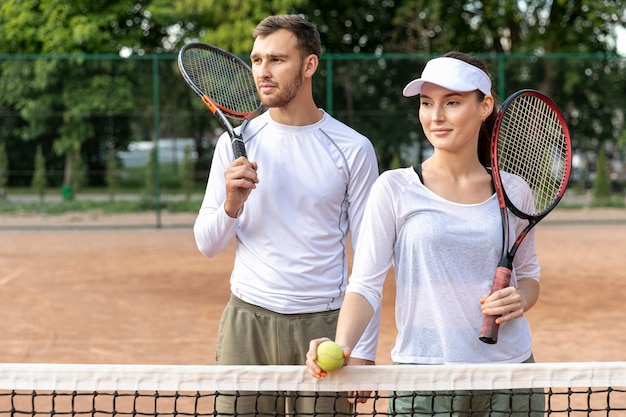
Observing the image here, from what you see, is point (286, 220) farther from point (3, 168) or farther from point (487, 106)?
point (3, 168)

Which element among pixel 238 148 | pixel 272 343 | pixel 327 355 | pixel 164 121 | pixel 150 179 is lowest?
pixel 150 179

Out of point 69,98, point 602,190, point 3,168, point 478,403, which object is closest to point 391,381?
point 478,403

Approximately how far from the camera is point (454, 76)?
2203 millimetres

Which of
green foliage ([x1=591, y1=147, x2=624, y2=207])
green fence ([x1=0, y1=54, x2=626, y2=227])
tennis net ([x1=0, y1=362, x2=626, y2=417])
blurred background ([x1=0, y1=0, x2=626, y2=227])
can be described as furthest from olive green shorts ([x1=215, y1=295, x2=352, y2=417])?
green foliage ([x1=591, y1=147, x2=624, y2=207])

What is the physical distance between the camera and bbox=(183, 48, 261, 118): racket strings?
3371 millimetres

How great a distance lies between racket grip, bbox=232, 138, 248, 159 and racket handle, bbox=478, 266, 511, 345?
2.92 ft

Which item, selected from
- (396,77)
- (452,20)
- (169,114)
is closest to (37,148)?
(169,114)

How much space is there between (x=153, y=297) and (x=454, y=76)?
6.50 metres

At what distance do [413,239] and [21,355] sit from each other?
4.44 metres

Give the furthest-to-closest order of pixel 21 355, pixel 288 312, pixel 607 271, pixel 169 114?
pixel 169 114, pixel 607 271, pixel 21 355, pixel 288 312

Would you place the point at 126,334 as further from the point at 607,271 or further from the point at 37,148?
A: the point at 37,148

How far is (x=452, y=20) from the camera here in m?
21.4

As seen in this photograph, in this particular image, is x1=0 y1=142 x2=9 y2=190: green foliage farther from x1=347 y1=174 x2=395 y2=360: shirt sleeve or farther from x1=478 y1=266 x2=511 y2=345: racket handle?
x1=478 y1=266 x2=511 y2=345: racket handle

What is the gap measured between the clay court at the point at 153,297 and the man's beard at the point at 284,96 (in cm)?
334
